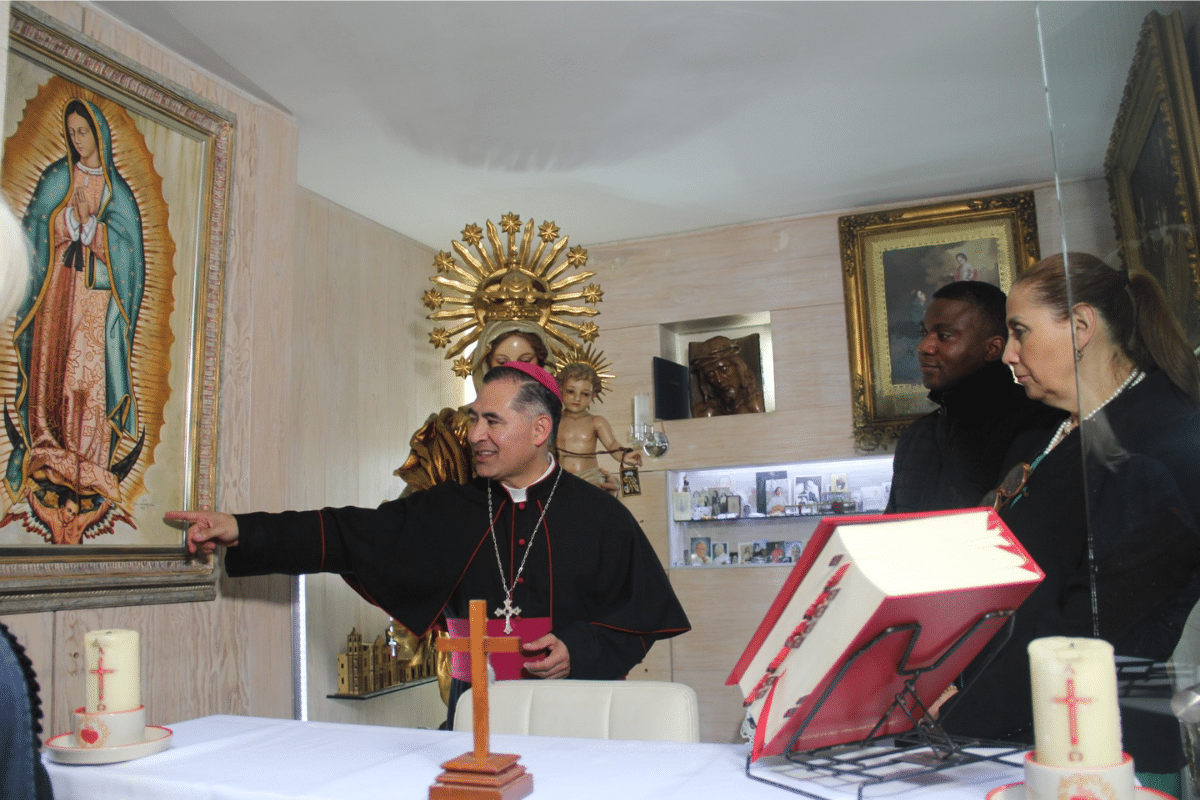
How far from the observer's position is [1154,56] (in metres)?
1.42

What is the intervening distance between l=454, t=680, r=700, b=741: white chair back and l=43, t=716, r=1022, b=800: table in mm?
282

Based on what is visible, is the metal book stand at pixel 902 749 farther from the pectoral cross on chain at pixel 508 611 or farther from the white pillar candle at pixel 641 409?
the white pillar candle at pixel 641 409

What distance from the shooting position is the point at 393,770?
1.54m

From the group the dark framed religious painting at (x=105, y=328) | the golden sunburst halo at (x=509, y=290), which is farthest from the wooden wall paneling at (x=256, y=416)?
the golden sunburst halo at (x=509, y=290)

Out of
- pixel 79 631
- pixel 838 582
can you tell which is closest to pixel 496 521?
pixel 79 631

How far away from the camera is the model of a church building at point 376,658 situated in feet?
16.0

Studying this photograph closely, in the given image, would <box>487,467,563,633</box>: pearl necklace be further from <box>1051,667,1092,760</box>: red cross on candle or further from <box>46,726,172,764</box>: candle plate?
<box>1051,667,1092,760</box>: red cross on candle

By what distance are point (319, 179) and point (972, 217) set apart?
3.53 metres

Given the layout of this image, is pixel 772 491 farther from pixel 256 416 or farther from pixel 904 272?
pixel 256 416

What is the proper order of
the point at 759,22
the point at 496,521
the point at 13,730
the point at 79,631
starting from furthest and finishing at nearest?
1. the point at 759,22
2. the point at 496,521
3. the point at 79,631
4. the point at 13,730

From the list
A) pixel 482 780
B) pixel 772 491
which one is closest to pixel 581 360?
pixel 772 491

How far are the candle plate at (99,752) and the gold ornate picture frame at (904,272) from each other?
4374mm

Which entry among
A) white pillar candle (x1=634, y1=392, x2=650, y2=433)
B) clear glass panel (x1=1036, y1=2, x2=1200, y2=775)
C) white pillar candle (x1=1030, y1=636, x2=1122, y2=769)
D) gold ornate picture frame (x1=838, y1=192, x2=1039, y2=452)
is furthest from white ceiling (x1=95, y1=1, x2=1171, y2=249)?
white pillar candle (x1=1030, y1=636, x2=1122, y2=769)

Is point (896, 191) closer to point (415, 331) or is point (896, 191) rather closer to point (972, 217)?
point (972, 217)
